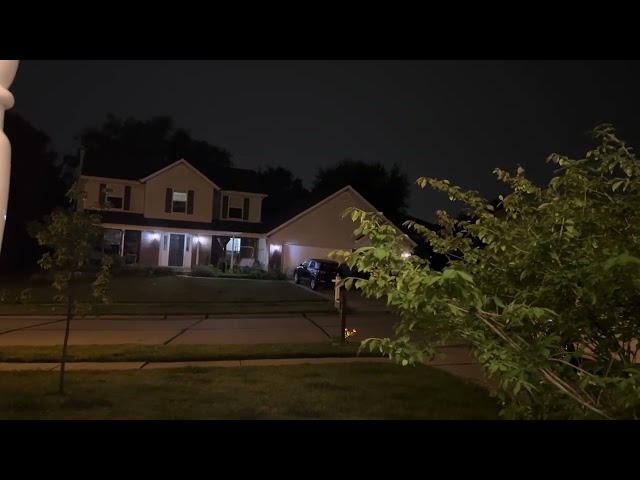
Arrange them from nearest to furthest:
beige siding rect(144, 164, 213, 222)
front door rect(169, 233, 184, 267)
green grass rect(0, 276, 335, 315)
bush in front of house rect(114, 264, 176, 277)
Result: green grass rect(0, 276, 335, 315) < bush in front of house rect(114, 264, 176, 277) < beige siding rect(144, 164, 213, 222) < front door rect(169, 233, 184, 267)

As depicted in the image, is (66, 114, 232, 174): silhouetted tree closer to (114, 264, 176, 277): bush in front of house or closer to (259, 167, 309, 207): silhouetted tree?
(259, 167, 309, 207): silhouetted tree

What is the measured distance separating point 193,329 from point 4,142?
437 inches

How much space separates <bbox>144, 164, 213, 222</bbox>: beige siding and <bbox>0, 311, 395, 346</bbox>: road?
1514cm

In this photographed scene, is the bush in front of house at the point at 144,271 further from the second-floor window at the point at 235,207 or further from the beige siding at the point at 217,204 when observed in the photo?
the second-floor window at the point at 235,207

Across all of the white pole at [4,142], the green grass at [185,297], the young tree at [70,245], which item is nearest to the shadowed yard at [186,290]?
the green grass at [185,297]

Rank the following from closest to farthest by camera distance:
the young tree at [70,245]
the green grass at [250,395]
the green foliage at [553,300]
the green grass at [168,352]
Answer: the green foliage at [553,300]
the green grass at [250,395]
the young tree at [70,245]
the green grass at [168,352]

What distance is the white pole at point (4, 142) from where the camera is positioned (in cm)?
213

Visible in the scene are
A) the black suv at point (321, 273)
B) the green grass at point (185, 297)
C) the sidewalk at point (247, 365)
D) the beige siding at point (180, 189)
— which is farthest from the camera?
the beige siding at point (180, 189)

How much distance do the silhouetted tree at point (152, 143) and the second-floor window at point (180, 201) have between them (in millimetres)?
19271

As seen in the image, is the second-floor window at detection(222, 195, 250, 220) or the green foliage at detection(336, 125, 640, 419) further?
the second-floor window at detection(222, 195, 250, 220)

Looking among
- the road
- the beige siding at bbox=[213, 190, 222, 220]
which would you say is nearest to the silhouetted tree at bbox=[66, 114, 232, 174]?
the beige siding at bbox=[213, 190, 222, 220]

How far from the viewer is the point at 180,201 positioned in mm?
29406

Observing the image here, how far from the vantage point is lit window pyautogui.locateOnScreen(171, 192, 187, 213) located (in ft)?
96.1

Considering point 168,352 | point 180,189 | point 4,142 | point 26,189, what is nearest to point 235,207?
point 180,189
